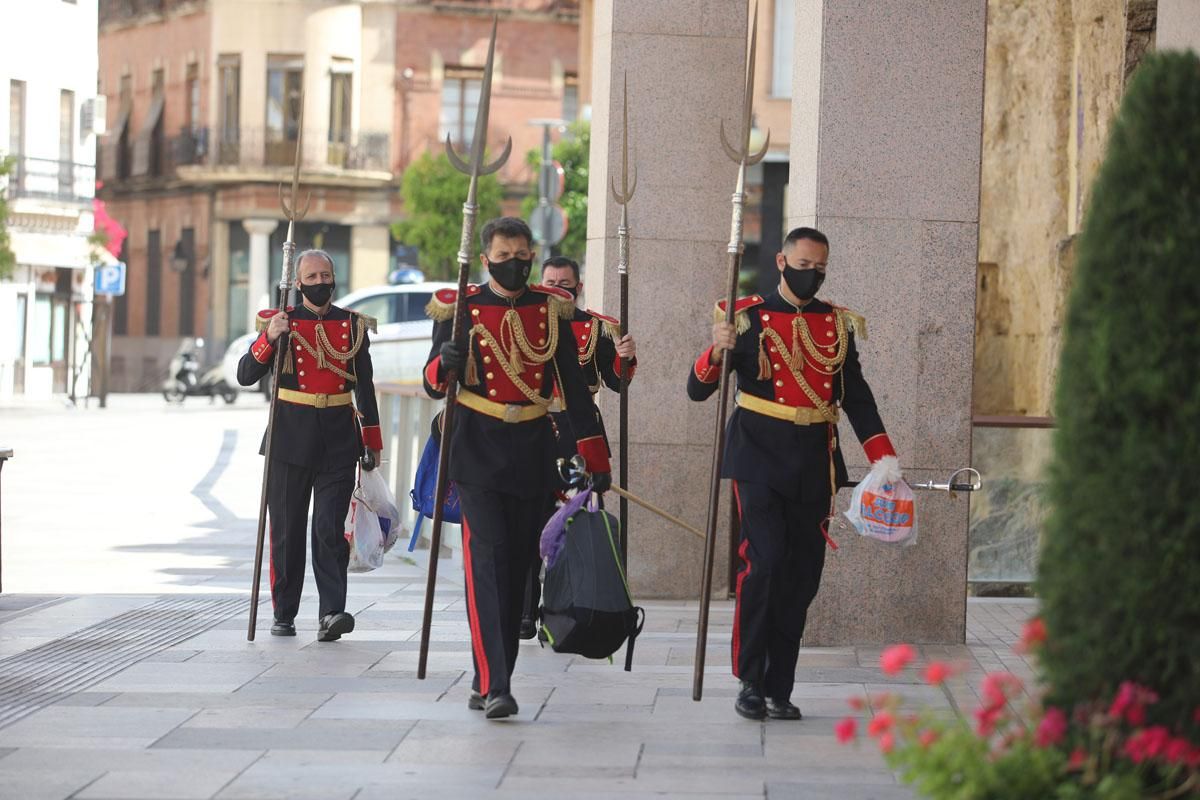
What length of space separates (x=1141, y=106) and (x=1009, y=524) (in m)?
8.77

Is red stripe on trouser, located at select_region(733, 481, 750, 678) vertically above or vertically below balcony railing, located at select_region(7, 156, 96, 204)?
below

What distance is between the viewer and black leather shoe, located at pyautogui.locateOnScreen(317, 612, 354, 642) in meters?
11.0

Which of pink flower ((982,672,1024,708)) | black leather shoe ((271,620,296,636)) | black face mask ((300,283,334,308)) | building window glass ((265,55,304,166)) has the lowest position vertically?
black leather shoe ((271,620,296,636))

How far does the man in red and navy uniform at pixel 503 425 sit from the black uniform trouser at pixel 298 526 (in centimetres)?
265

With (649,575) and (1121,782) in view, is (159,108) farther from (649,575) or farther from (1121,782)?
(1121,782)

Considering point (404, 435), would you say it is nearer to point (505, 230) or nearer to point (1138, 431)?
point (505, 230)

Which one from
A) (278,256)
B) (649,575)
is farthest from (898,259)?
(278,256)

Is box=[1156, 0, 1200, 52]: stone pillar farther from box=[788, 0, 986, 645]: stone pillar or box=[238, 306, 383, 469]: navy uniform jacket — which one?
box=[238, 306, 383, 469]: navy uniform jacket

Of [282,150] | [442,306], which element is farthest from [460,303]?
[282,150]

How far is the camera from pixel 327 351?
36.8ft

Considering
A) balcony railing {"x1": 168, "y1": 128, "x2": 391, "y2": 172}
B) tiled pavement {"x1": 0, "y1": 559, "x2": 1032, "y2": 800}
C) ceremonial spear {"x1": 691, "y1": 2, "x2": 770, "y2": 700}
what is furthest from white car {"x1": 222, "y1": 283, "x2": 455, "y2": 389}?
balcony railing {"x1": 168, "y1": 128, "x2": 391, "y2": 172}

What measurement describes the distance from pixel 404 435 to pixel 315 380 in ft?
20.3

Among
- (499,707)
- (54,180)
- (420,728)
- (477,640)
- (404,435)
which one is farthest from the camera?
(54,180)

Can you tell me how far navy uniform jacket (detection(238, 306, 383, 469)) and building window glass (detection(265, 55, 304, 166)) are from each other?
4889 cm
